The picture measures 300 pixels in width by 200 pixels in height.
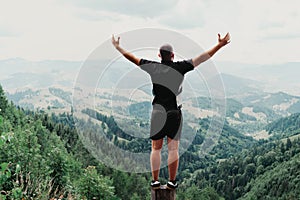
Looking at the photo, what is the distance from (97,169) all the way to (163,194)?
2101 inches

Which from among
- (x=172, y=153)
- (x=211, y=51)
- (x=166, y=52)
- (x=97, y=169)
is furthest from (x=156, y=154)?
(x=97, y=169)

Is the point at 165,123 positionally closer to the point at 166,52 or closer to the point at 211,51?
the point at 166,52

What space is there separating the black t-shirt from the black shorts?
0.20ft

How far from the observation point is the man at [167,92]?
4.17 metres

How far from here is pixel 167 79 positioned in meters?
4.20

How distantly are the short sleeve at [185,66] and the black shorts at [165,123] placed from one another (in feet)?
1.41

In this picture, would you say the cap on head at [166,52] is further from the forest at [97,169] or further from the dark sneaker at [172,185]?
the dark sneaker at [172,185]

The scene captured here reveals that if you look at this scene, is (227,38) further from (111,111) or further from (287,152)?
(287,152)

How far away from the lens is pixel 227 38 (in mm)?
4117

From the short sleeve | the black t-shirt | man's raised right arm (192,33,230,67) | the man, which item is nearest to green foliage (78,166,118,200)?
the man

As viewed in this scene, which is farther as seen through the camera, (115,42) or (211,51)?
(115,42)

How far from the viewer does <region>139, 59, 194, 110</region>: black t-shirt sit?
4.20 meters

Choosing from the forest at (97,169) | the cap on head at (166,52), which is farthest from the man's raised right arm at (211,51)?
the forest at (97,169)

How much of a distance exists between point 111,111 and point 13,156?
19807 millimetres
